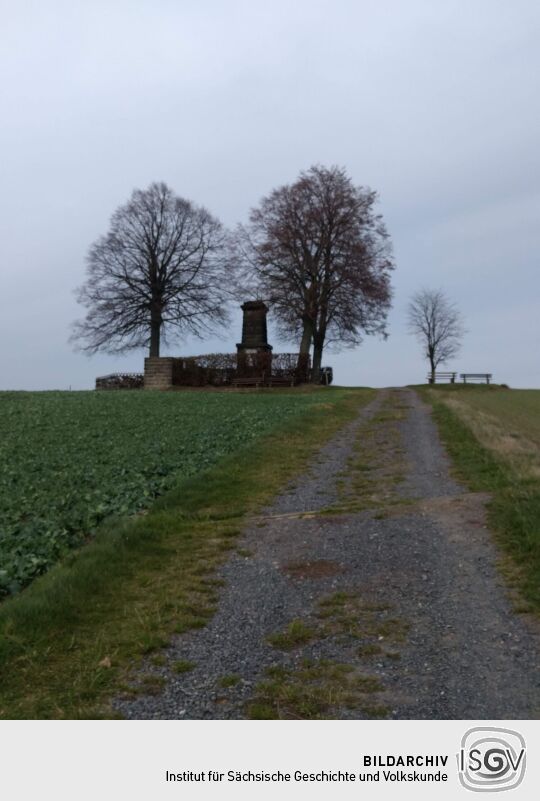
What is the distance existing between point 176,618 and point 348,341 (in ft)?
146

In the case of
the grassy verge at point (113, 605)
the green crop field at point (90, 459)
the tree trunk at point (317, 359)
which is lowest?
the grassy verge at point (113, 605)

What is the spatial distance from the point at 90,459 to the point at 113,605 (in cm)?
833

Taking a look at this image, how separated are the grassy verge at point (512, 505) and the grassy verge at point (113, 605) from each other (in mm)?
3006

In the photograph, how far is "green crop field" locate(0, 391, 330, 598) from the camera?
834cm

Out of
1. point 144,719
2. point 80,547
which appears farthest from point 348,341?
point 144,719

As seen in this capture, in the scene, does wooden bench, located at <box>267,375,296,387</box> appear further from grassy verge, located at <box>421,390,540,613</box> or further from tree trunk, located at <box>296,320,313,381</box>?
grassy verge, located at <box>421,390,540,613</box>

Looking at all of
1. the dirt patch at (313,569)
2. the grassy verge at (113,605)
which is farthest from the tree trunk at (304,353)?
the dirt patch at (313,569)

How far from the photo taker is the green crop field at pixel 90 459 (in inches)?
328

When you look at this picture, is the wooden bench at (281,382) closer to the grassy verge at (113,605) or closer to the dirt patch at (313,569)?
the grassy verge at (113,605)
